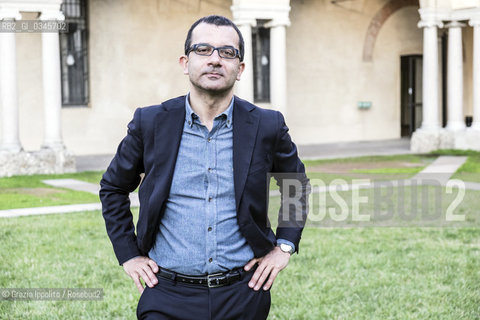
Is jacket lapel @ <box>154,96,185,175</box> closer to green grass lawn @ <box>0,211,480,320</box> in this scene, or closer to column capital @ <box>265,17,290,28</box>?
green grass lawn @ <box>0,211,480,320</box>

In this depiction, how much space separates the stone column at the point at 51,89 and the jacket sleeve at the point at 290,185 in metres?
10.8

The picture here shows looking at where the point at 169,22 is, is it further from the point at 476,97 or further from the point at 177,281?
the point at 177,281

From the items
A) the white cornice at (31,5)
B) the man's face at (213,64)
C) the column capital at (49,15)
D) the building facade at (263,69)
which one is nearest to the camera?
the man's face at (213,64)

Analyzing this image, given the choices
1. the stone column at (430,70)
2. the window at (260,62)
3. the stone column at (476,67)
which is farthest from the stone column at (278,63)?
the stone column at (476,67)

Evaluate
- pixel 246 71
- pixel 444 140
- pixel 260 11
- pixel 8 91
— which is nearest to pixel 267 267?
pixel 8 91

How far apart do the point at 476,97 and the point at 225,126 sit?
581 inches

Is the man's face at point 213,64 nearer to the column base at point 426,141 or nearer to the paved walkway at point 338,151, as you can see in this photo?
the paved walkway at point 338,151

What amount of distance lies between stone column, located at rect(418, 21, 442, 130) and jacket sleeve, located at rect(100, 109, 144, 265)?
14.7 metres

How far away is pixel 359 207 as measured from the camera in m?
9.51

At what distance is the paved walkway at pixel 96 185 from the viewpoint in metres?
9.21

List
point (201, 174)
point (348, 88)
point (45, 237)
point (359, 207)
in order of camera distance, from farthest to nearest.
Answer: point (348, 88) < point (359, 207) < point (45, 237) < point (201, 174)

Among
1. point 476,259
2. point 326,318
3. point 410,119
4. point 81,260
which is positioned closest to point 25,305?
point 81,260

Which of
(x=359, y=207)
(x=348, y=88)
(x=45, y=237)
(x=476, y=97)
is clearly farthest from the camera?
(x=348, y=88)

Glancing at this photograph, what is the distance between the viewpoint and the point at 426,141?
54.5 feet
